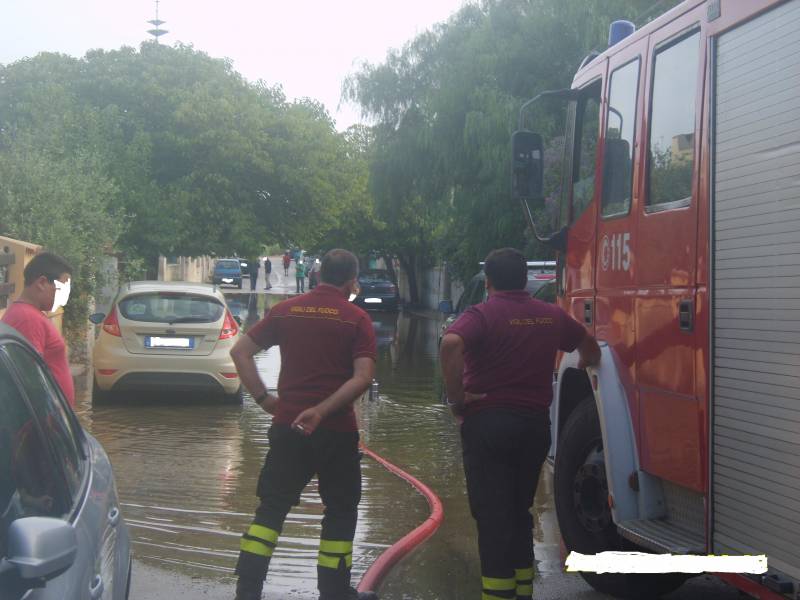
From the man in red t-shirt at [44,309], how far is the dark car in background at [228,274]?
6116cm

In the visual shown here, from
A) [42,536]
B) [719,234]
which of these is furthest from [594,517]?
[42,536]

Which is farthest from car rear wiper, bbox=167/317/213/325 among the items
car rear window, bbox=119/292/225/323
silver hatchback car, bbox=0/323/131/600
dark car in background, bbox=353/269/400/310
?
dark car in background, bbox=353/269/400/310

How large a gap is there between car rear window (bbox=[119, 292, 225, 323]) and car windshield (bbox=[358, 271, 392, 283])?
30821 mm

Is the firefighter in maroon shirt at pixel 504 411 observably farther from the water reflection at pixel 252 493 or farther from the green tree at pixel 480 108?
the green tree at pixel 480 108

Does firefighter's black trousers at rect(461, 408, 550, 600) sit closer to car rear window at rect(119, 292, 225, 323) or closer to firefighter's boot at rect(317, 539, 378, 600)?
firefighter's boot at rect(317, 539, 378, 600)

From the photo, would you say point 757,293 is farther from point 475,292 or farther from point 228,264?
point 228,264

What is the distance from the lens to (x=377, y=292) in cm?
4491

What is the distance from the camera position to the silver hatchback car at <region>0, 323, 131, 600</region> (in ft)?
8.27

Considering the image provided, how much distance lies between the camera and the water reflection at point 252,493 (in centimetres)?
687

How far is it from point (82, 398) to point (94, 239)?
480 cm

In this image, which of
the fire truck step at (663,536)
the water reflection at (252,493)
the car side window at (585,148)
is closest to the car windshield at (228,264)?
the water reflection at (252,493)

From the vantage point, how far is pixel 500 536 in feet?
18.1

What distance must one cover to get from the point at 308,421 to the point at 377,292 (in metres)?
39.4

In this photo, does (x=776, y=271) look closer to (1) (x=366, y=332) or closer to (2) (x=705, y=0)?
(2) (x=705, y=0)
